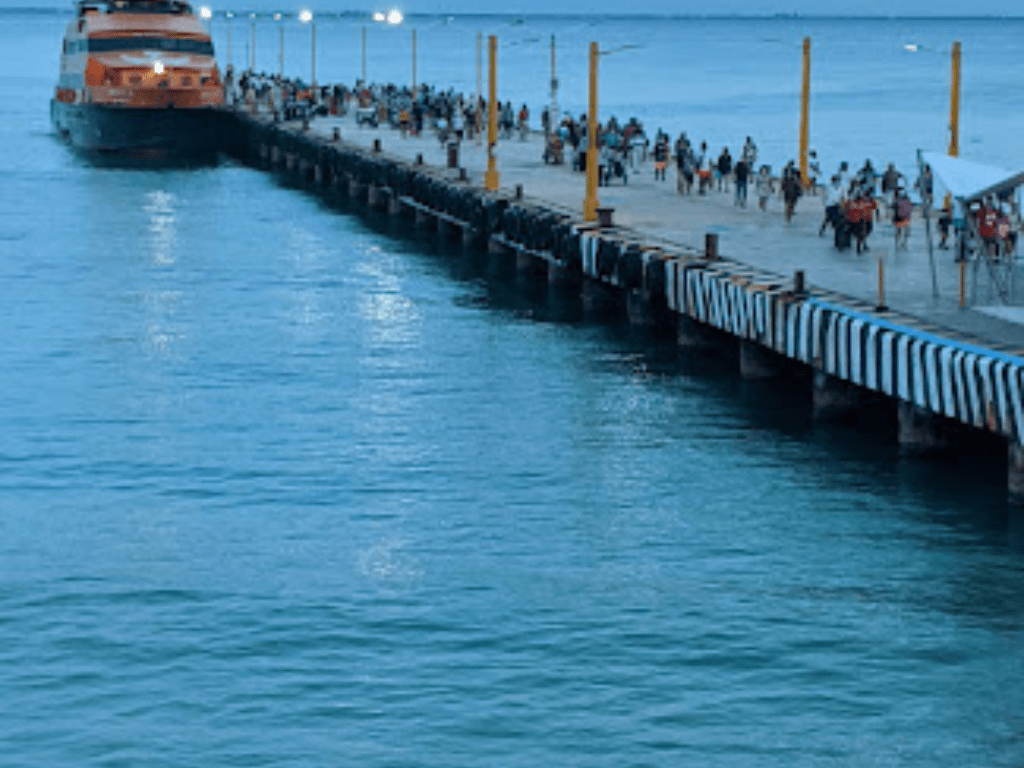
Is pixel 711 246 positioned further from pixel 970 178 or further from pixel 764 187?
pixel 764 187

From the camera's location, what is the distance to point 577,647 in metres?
28.7

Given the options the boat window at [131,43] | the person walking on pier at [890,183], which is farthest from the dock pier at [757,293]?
the boat window at [131,43]

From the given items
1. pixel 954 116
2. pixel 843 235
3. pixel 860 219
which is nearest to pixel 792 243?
pixel 843 235

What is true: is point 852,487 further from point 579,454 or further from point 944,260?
point 944,260

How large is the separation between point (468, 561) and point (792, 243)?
23365mm

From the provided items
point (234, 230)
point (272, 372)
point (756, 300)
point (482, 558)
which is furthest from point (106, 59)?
point (482, 558)

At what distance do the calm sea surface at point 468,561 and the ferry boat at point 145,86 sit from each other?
61483mm

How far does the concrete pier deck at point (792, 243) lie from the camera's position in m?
41.3

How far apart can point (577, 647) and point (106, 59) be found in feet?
309

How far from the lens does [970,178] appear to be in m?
45.0

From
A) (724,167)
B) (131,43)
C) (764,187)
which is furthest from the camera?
(131,43)

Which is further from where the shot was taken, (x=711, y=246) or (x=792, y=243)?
(x=792, y=243)

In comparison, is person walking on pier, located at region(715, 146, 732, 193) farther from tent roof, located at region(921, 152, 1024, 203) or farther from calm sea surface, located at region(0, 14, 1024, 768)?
tent roof, located at region(921, 152, 1024, 203)

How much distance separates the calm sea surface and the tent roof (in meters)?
5.46
